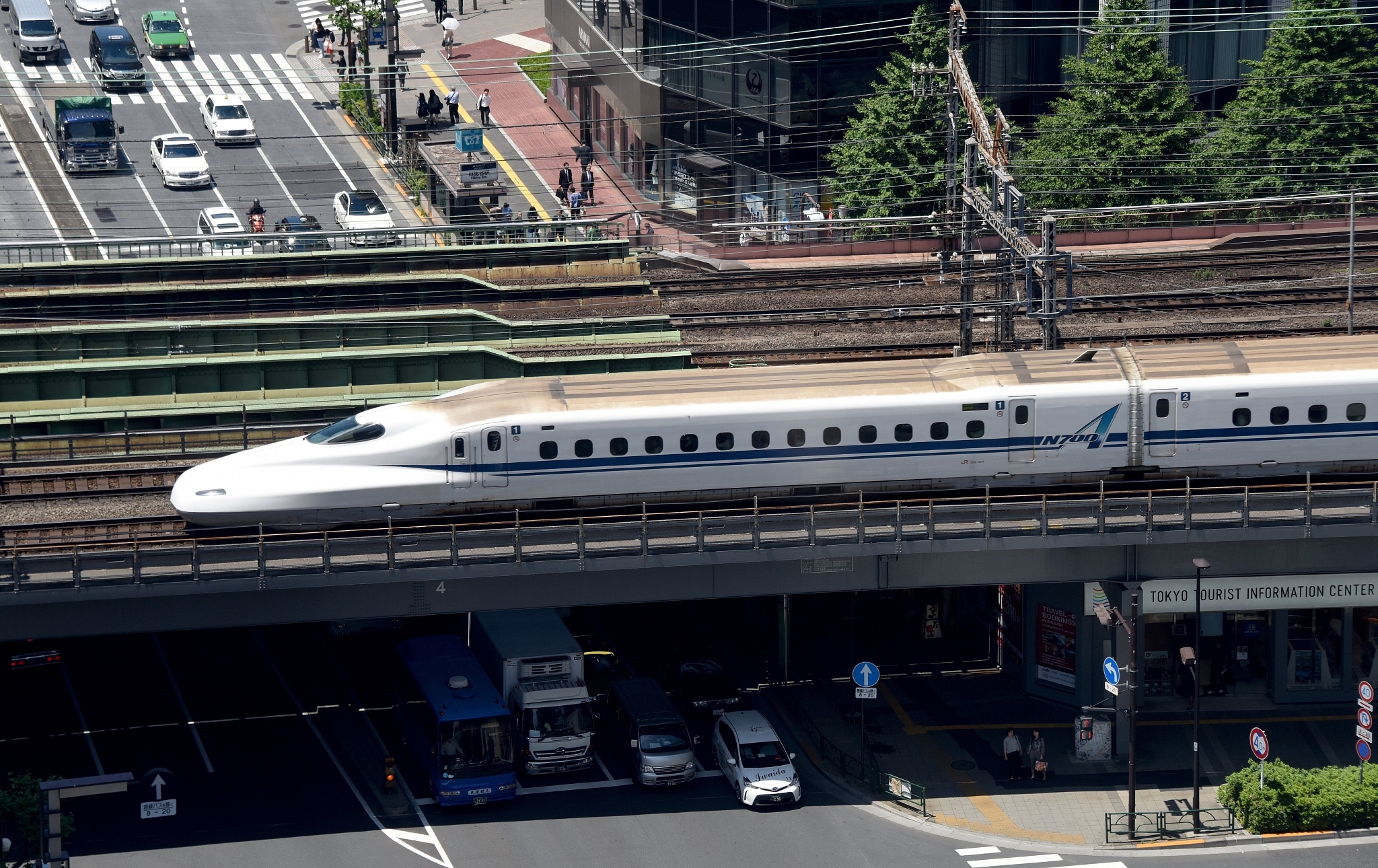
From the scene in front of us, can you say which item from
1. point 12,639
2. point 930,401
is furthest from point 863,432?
point 12,639

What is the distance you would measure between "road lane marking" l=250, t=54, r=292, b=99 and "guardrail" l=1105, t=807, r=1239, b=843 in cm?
5906

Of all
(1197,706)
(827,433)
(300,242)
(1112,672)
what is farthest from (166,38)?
(1197,706)

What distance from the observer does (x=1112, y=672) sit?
46875 millimetres

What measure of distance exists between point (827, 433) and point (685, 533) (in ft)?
14.2

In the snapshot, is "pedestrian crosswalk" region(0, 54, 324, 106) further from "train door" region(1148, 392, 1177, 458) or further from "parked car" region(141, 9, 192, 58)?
"train door" region(1148, 392, 1177, 458)

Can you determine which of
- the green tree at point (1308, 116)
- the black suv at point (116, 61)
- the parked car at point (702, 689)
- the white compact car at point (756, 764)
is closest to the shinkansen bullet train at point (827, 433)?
the white compact car at point (756, 764)

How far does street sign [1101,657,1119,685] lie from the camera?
46.8 m

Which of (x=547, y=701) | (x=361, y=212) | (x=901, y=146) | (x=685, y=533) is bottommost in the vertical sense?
(x=547, y=701)

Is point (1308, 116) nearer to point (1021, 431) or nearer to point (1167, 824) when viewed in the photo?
point (1021, 431)

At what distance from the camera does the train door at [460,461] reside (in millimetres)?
45969

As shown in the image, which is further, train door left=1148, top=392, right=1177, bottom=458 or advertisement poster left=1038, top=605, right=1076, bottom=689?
advertisement poster left=1038, top=605, right=1076, bottom=689

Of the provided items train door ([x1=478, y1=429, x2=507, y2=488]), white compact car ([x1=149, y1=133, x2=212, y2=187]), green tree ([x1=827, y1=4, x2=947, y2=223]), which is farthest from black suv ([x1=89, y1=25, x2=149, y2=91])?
train door ([x1=478, y1=429, x2=507, y2=488])

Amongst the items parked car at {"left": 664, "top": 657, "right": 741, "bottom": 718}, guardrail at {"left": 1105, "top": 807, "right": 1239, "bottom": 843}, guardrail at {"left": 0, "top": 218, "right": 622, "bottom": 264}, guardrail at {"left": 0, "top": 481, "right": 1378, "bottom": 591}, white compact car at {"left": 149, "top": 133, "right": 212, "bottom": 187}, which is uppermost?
white compact car at {"left": 149, "top": 133, "right": 212, "bottom": 187}

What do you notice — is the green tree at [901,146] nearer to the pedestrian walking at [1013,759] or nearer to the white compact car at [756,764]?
the pedestrian walking at [1013,759]
